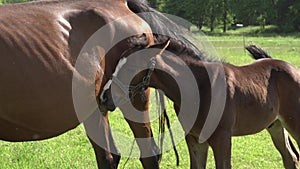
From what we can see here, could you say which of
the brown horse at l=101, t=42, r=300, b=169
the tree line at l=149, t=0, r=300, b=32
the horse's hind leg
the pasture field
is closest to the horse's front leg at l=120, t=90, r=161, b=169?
the brown horse at l=101, t=42, r=300, b=169

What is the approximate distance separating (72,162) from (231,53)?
691 inches

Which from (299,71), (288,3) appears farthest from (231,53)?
(288,3)

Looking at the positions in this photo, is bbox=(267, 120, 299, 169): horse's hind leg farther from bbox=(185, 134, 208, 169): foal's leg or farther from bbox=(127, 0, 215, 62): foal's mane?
bbox=(127, 0, 215, 62): foal's mane

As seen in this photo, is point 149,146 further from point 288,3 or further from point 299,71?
point 288,3

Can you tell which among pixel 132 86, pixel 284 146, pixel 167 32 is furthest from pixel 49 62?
pixel 284 146

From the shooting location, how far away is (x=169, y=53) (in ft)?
14.3

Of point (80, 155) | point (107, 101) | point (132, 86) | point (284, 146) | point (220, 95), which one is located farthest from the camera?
point (80, 155)

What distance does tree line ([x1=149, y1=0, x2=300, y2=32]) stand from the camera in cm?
4350

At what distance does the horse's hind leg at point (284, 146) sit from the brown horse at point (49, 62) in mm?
2016

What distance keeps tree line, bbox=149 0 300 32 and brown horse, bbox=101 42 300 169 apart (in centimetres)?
3891

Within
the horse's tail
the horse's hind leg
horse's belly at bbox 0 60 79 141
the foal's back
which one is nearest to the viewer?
horse's belly at bbox 0 60 79 141

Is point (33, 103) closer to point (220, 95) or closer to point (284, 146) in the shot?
point (220, 95)

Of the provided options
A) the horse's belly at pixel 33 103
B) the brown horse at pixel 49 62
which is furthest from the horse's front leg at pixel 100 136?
the horse's belly at pixel 33 103

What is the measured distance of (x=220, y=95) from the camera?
4.57m
